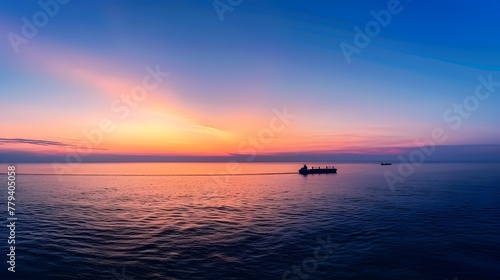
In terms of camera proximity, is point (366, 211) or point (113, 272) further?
point (366, 211)

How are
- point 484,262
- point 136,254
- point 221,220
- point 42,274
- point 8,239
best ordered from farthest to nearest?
point 221,220 < point 8,239 < point 136,254 < point 484,262 < point 42,274

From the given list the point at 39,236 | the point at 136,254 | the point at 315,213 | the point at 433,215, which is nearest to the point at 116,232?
the point at 39,236

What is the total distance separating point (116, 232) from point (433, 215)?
41.3 m

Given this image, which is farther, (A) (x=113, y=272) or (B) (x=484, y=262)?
(B) (x=484, y=262)

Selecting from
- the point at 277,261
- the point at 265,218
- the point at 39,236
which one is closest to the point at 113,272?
the point at 277,261

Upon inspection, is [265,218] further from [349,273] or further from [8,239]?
[8,239]

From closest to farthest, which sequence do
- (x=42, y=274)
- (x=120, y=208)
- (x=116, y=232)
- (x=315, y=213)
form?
1. (x=42, y=274)
2. (x=116, y=232)
3. (x=315, y=213)
4. (x=120, y=208)

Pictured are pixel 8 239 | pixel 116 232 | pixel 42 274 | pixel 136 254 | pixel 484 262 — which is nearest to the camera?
pixel 42 274

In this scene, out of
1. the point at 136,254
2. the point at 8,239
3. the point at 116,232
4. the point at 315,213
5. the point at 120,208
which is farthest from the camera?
the point at 120,208

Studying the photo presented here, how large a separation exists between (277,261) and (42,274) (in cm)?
1655

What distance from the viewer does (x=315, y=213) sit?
4369cm

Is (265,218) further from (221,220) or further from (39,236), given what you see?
(39,236)

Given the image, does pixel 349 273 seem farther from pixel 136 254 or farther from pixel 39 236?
pixel 39 236

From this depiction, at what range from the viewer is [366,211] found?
4469 cm
